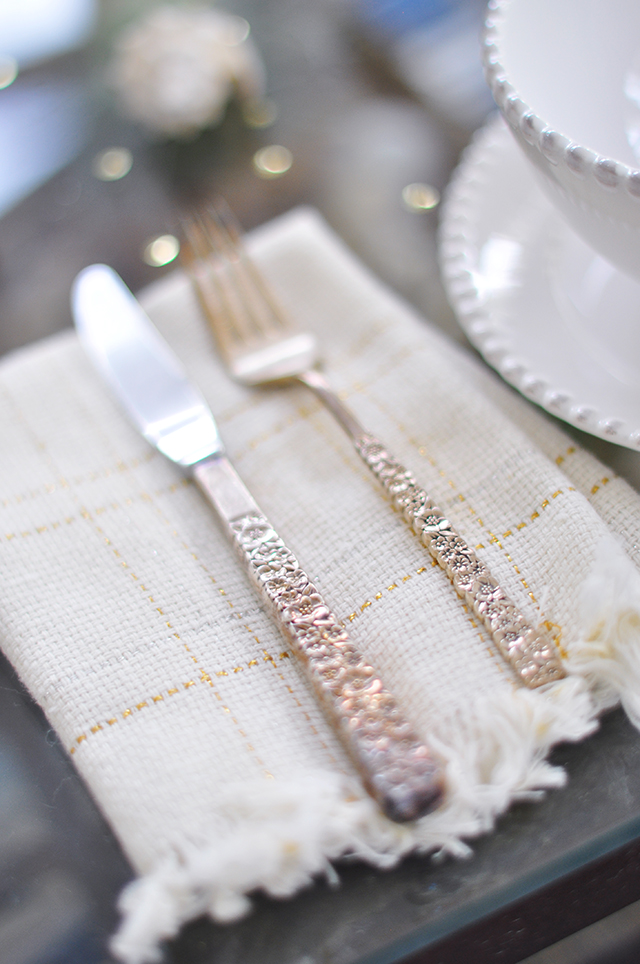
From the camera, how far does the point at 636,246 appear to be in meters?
0.29

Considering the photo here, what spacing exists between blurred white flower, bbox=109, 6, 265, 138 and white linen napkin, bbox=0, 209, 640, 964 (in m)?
0.19

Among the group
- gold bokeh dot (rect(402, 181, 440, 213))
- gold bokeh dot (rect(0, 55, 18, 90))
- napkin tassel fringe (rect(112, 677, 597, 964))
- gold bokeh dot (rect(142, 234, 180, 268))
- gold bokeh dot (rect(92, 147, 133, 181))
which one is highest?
gold bokeh dot (rect(0, 55, 18, 90))

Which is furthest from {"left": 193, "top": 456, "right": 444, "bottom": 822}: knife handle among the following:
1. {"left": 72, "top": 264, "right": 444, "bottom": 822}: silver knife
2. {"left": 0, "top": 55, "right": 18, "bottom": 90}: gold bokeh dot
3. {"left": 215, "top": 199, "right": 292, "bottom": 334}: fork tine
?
{"left": 0, "top": 55, "right": 18, "bottom": 90}: gold bokeh dot

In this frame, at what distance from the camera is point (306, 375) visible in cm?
40

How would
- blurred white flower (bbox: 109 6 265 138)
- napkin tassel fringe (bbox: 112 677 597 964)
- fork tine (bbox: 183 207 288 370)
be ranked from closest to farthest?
napkin tassel fringe (bbox: 112 677 597 964) → fork tine (bbox: 183 207 288 370) → blurred white flower (bbox: 109 6 265 138)

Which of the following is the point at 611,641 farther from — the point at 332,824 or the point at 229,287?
the point at 229,287

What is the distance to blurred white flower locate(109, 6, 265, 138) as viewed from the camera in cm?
54

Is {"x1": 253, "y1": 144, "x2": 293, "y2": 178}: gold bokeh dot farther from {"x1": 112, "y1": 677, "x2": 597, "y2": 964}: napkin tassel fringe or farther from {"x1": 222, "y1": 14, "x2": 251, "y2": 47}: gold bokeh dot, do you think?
{"x1": 112, "y1": 677, "x2": 597, "y2": 964}: napkin tassel fringe

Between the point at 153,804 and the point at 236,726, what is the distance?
0.04 meters

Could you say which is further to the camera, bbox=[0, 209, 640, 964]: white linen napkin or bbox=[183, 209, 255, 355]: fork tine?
bbox=[183, 209, 255, 355]: fork tine

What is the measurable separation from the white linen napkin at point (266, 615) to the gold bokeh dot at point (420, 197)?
0.11 m

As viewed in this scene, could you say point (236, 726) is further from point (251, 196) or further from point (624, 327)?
point (251, 196)

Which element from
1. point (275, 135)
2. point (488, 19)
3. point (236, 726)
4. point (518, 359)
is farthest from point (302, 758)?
point (275, 135)

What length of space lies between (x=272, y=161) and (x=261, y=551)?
13.8 inches
